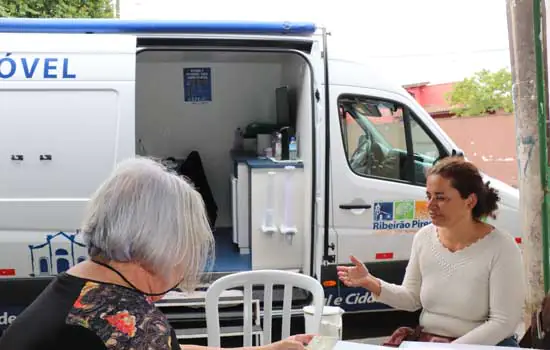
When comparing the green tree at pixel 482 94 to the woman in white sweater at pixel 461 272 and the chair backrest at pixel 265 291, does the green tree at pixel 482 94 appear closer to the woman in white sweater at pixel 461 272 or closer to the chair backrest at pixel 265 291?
the woman in white sweater at pixel 461 272

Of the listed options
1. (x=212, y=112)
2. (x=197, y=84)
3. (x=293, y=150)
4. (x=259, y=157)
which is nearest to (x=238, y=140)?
(x=212, y=112)

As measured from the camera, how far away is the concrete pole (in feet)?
9.20

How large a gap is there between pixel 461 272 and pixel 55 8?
240 inches

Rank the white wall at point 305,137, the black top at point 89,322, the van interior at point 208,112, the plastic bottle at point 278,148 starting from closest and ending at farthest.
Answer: the black top at point 89,322
the white wall at point 305,137
the plastic bottle at point 278,148
the van interior at point 208,112

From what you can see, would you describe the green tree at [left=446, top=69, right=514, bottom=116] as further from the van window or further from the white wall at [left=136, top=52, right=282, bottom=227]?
the van window

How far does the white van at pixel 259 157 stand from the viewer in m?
3.55

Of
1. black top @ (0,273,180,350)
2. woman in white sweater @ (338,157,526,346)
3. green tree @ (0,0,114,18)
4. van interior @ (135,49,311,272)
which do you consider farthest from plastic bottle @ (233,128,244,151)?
black top @ (0,273,180,350)

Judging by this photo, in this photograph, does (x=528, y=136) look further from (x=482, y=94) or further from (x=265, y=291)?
(x=482, y=94)

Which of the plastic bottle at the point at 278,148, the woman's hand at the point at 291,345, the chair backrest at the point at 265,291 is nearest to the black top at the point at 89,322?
the woman's hand at the point at 291,345

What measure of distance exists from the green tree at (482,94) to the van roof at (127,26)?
10.1 metres

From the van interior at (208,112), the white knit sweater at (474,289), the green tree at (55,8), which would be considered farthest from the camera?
the green tree at (55,8)

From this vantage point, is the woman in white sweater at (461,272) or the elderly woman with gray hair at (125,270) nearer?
the elderly woman with gray hair at (125,270)

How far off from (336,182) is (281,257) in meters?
0.81

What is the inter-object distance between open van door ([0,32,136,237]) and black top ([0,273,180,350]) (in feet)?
7.90
